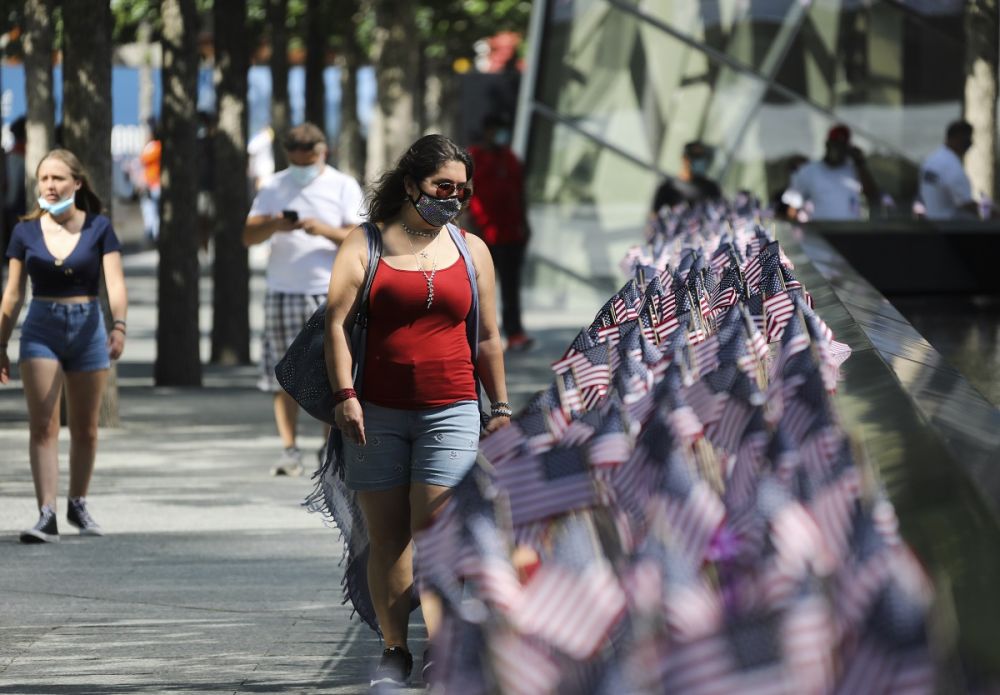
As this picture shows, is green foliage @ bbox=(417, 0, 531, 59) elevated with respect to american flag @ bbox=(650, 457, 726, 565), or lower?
elevated

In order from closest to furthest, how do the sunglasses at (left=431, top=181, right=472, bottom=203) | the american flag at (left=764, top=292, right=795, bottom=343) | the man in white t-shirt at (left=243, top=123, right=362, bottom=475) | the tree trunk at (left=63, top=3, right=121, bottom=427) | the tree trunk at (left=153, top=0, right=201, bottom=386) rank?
1. the american flag at (left=764, top=292, right=795, bottom=343)
2. the sunglasses at (left=431, top=181, right=472, bottom=203)
3. the man in white t-shirt at (left=243, top=123, right=362, bottom=475)
4. the tree trunk at (left=63, top=3, right=121, bottom=427)
5. the tree trunk at (left=153, top=0, right=201, bottom=386)

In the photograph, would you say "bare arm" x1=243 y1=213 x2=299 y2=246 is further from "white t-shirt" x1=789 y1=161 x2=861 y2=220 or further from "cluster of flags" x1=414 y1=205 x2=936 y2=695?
"white t-shirt" x1=789 y1=161 x2=861 y2=220

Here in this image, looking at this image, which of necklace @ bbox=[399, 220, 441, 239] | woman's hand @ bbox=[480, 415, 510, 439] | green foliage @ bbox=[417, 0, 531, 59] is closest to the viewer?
necklace @ bbox=[399, 220, 441, 239]

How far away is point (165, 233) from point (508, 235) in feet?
13.4

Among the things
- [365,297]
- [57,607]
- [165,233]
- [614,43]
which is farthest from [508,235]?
[365,297]

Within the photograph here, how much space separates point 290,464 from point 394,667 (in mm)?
5025

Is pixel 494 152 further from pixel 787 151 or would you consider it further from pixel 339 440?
pixel 339 440

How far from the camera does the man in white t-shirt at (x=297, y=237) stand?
11.0 meters

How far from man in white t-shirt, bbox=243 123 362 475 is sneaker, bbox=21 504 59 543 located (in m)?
2.02

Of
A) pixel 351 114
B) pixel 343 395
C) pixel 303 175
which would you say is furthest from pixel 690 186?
pixel 351 114

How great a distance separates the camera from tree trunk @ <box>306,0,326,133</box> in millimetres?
24281

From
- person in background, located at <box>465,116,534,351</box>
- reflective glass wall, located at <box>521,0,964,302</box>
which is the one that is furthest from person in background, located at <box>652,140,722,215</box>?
reflective glass wall, located at <box>521,0,964,302</box>

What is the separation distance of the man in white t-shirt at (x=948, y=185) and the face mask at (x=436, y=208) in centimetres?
1161

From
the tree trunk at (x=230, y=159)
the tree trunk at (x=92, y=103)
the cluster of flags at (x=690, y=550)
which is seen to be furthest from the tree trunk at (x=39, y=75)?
the cluster of flags at (x=690, y=550)
